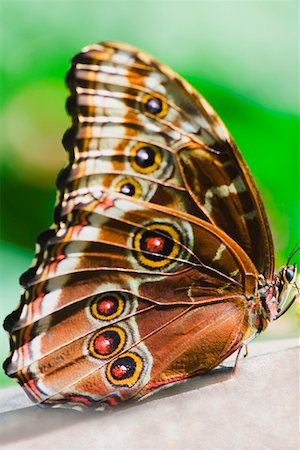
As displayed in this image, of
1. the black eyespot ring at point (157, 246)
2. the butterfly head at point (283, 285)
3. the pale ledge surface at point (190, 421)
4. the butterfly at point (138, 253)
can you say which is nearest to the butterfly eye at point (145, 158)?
the butterfly at point (138, 253)

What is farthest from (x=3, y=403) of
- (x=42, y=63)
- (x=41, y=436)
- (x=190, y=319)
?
(x=42, y=63)

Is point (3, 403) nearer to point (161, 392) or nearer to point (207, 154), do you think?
point (161, 392)

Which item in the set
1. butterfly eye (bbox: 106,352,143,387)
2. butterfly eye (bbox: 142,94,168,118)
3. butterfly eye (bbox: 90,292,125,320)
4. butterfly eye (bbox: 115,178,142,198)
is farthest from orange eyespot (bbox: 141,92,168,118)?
butterfly eye (bbox: 106,352,143,387)

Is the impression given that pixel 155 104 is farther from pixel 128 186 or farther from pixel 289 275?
pixel 289 275

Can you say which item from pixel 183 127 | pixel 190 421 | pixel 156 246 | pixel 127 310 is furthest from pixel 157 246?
pixel 190 421

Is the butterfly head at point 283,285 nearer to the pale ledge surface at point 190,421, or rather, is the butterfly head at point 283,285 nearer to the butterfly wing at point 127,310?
the butterfly wing at point 127,310

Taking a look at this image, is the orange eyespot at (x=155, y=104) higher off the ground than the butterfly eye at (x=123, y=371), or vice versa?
the orange eyespot at (x=155, y=104)

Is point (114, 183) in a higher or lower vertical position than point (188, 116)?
lower

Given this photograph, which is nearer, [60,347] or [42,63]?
[60,347]
